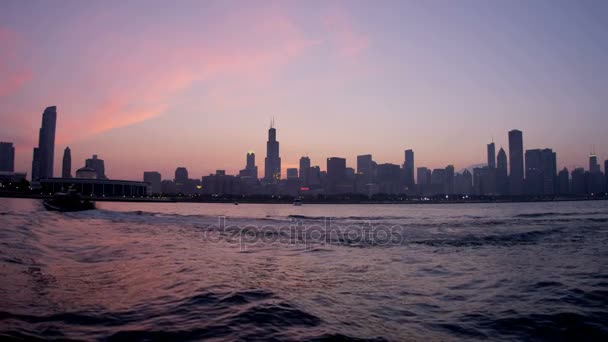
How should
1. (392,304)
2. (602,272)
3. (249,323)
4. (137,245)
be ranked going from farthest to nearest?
(137,245) < (602,272) < (392,304) < (249,323)

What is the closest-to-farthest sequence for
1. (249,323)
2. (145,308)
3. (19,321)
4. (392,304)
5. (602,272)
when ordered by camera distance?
1. (19,321)
2. (249,323)
3. (145,308)
4. (392,304)
5. (602,272)

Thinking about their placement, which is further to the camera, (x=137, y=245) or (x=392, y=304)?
(x=137, y=245)

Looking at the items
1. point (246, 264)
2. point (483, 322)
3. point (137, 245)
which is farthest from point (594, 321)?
point (137, 245)

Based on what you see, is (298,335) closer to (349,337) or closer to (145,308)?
(349,337)

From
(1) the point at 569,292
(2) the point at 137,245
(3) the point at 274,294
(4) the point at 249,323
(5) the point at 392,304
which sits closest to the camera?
(4) the point at 249,323

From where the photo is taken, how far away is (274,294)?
11883 mm

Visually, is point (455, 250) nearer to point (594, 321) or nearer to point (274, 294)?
point (594, 321)

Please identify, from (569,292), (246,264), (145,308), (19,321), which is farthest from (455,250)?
(19,321)

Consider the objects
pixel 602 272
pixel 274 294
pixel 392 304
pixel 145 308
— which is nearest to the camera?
pixel 145 308

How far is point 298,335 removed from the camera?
816cm

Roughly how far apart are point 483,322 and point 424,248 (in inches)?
612

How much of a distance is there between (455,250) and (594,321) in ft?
46.1

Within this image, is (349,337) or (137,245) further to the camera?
(137,245)

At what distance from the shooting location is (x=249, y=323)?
8.93 metres
